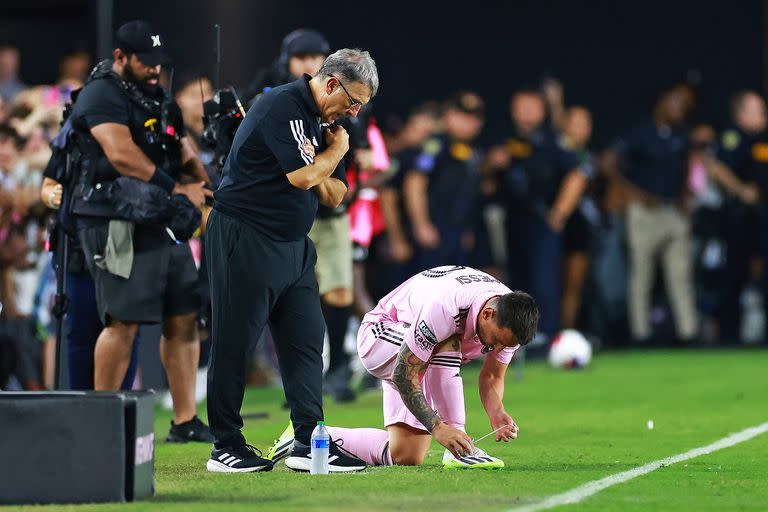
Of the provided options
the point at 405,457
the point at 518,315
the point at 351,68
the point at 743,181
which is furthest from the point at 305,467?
the point at 743,181

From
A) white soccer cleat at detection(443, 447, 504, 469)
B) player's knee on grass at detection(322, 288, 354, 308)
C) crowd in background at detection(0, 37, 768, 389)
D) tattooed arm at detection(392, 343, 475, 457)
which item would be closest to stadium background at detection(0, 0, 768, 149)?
crowd in background at detection(0, 37, 768, 389)

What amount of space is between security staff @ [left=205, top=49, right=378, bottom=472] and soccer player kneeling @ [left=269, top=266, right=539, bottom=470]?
0.30 metres

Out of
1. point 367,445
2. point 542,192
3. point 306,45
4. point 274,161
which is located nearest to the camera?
point 274,161

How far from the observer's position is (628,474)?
23.4 ft

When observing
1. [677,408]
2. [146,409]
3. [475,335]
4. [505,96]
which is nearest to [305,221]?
[475,335]

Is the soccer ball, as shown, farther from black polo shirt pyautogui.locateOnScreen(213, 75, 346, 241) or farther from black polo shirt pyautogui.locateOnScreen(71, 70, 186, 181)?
black polo shirt pyautogui.locateOnScreen(213, 75, 346, 241)

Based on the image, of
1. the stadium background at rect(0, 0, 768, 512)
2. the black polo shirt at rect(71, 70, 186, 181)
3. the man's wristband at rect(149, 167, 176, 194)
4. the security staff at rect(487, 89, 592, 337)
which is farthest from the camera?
the security staff at rect(487, 89, 592, 337)

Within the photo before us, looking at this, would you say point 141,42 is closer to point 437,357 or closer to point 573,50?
point 437,357

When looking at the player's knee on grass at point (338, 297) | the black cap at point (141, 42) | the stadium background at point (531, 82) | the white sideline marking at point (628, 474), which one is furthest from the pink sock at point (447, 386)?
the player's knee on grass at point (338, 297)

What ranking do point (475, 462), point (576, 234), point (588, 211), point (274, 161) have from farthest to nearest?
point (588, 211) < point (576, 234) < point (475, 462) < point (274, 161)

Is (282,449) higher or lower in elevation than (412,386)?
lower

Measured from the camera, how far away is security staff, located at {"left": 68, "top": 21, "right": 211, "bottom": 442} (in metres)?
8.21

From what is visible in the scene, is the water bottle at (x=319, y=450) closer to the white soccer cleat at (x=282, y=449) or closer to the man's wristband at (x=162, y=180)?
the white soccer cleat at (x=282, y=449)

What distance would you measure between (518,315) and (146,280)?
7.63ft
